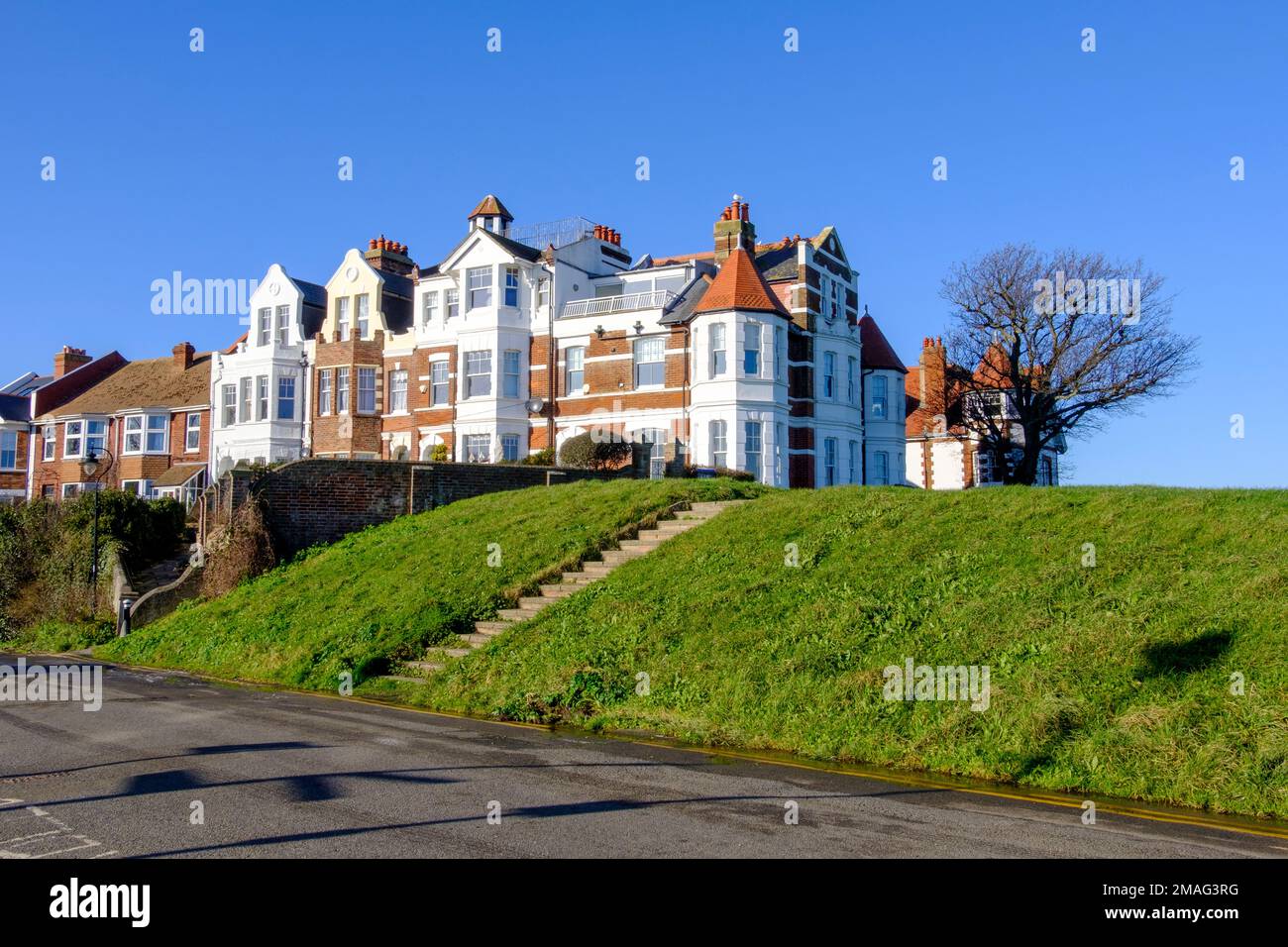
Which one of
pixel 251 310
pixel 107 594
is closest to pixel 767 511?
pixel 107 594

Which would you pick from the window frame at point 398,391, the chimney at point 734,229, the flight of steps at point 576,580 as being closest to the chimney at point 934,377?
the chimney at point 734,229

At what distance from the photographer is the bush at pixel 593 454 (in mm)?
32844

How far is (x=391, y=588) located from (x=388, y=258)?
3060 cm

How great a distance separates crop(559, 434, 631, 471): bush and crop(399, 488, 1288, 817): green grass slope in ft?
43.7

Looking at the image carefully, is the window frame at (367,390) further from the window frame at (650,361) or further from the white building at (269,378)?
the window frame at (650,361)

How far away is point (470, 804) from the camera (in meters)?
9.12

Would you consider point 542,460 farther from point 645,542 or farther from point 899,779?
point 899,779

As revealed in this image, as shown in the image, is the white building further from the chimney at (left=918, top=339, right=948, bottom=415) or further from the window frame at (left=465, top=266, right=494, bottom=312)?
the chimney at (left=918, top=339, right=948, bottom=415)

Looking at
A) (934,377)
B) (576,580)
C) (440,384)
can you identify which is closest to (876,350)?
(934,377)

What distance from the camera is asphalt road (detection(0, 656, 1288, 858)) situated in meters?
7.86

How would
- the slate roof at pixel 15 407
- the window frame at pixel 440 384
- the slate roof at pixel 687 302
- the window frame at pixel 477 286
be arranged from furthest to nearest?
the slate roof at pixel 15 407 → the window frame at pixel 440 384 → the window frame at pixel 477 286 → the slate roof at pixel 687 302

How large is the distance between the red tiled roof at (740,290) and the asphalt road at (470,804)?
1026 inches

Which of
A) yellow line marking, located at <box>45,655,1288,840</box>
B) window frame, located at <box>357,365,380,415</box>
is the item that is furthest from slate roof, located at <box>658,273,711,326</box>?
yellow line marking, located at <box>45,655,1288,840</box>
